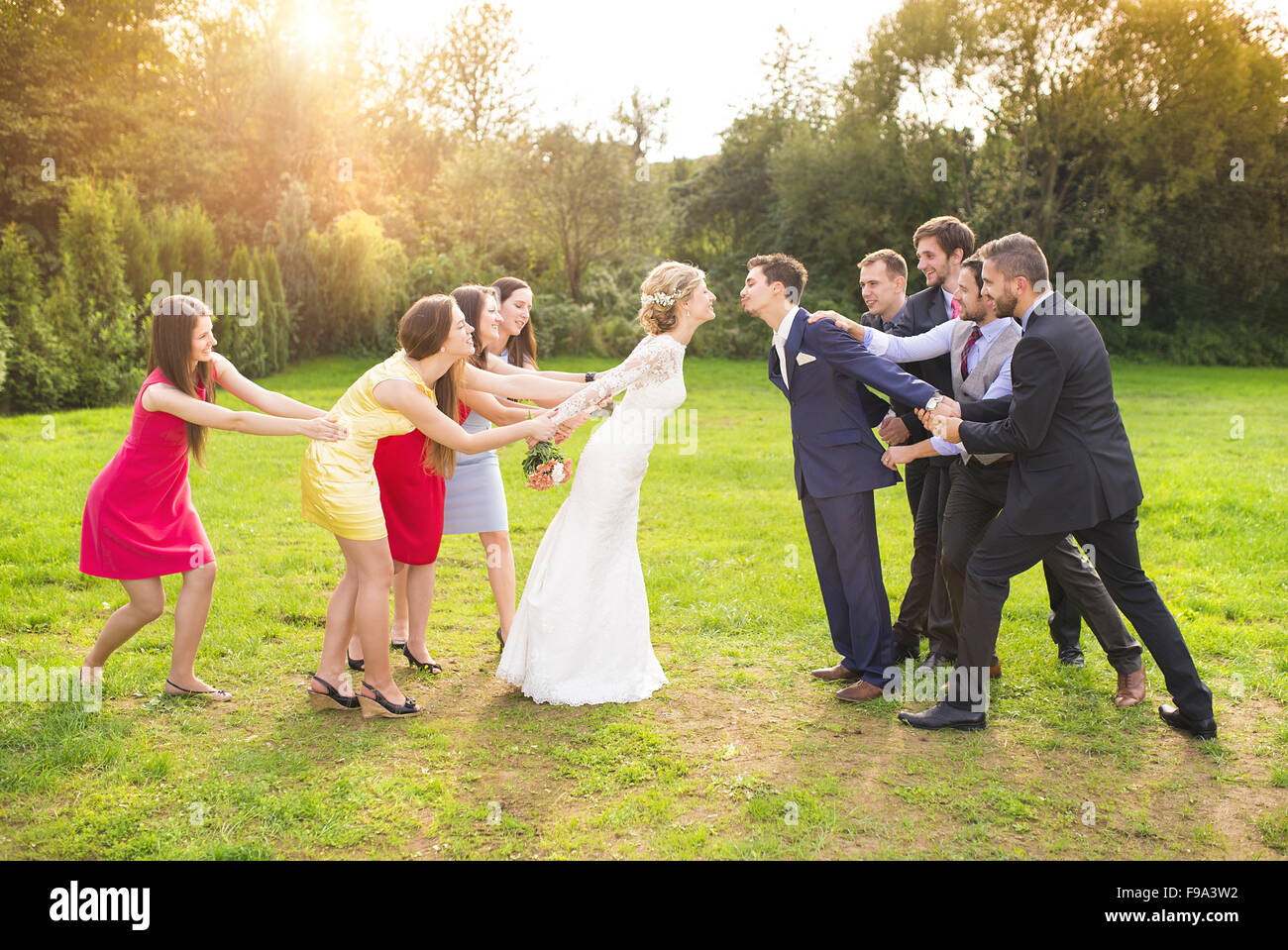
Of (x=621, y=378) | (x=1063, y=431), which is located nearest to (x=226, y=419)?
(x=621, y=378)

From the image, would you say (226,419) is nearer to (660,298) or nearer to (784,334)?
(660,298)

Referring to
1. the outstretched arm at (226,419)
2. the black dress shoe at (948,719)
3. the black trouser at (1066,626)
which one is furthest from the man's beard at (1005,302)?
the outstretched arm at (226,419)

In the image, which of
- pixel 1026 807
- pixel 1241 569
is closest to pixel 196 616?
pixel 1026 807

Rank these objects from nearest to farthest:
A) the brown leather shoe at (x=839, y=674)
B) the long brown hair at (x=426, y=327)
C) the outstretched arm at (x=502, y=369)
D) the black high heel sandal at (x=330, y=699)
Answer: the long brown hair at (x=426, y=327) < the black high heel sandal at (x=330, y=699) < the brown leather shoe at (x=839, y=674) < the outstretched arm at (x=502, y=369)

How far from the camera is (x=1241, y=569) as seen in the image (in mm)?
8891

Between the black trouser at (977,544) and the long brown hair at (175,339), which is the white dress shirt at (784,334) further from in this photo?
the long brown hair at (175,339)

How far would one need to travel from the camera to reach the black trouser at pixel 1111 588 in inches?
208

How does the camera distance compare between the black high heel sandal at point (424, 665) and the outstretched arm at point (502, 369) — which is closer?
the black high heel sandal at point (424, 665)

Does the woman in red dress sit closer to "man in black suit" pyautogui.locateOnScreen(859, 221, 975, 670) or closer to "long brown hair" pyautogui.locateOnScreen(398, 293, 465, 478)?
"long brown hair" pyautogui.locateOnScreen(398, 293, 465, 478)

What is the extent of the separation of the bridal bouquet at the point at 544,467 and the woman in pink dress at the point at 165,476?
1.24 m

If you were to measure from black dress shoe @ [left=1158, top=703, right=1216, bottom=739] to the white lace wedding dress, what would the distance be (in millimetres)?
2981

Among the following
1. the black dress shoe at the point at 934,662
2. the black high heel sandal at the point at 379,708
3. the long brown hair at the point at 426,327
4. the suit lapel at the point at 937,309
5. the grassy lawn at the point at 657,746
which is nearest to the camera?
the grassy lawn at the point at 657,746

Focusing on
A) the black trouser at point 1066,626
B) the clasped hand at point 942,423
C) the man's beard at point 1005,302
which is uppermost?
the man's beard at point 1005,302
